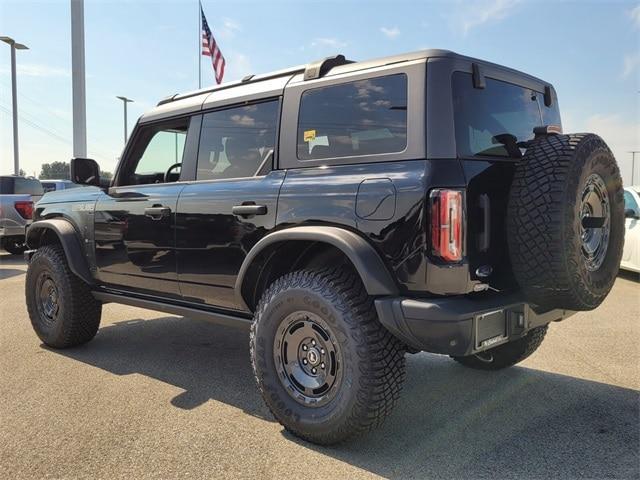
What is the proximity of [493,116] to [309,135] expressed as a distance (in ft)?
3.42

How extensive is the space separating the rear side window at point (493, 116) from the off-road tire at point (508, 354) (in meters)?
1.32

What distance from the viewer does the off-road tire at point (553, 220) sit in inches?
97.3

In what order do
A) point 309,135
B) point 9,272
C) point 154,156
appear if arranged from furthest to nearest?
1. point 9,272
2. point 154,156
3. point 309,135

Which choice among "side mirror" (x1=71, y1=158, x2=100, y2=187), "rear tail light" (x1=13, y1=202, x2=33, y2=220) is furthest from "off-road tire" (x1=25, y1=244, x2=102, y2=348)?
"rear tail light" (x1=13, y1=202, x2=33, y2=220)

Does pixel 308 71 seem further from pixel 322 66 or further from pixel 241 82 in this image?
pixel 241 82

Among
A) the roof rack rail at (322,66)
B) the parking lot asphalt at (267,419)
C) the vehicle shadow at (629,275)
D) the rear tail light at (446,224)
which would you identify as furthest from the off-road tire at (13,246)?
the vehicle shadow at (629,275)

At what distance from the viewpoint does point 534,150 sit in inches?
105

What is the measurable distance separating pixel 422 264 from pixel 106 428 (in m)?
2.02

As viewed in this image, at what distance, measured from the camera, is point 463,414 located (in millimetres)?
3219

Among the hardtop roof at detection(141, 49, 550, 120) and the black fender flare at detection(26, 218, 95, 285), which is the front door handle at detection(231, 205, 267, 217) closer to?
the hardtop roof at detection(141, 49, 550, 120)

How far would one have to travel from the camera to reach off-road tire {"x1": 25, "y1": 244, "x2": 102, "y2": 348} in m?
4.47

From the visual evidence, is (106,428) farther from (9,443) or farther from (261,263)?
(261,263)

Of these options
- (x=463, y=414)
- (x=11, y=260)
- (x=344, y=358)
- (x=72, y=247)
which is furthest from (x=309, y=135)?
(x=11, y=260)

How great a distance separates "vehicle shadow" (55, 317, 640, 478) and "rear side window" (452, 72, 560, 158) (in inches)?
60.5
